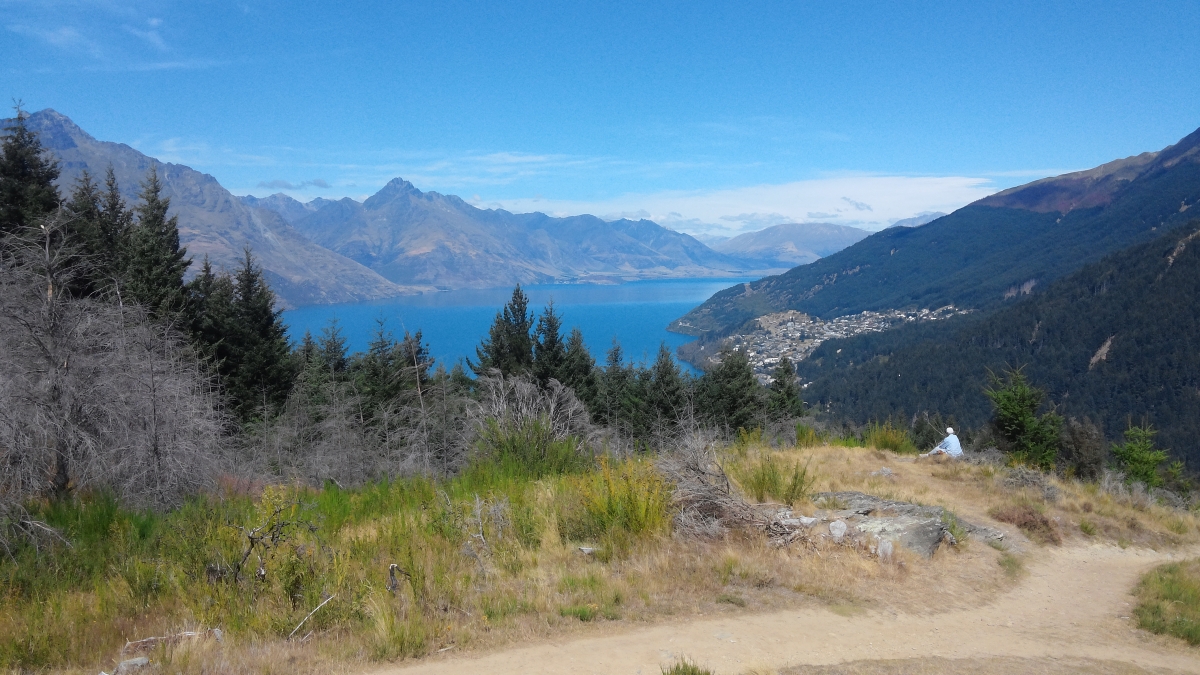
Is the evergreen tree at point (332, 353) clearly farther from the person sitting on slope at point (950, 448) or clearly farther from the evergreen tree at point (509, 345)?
the person sitting on slope at point (950, 448)

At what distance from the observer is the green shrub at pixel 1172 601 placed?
572 cm

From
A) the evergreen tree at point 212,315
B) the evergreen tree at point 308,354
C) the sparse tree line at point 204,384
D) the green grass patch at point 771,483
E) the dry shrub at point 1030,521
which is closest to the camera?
the sparse tree line at point 204,384

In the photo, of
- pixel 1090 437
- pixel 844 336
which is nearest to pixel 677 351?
pixel 844 336

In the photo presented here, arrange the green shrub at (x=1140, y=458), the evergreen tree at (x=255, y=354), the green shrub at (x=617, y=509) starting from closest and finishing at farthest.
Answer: the green shrub at (x=617, y=509) → the green shrub at (x=1140, y=458) → the evergreen tree at (x=255, y=354)

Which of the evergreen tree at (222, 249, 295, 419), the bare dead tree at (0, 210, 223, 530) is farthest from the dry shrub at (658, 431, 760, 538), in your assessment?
the evergreen tree at (222, 249, 295, 419)

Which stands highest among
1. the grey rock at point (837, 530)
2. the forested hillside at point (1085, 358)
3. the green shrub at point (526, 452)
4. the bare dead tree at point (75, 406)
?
the bare dead tree at point (75, 406)

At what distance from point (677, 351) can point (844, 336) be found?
60.1m

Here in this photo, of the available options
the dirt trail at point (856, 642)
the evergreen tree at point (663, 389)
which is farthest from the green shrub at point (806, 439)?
the evergreen tree at point (663, 389)

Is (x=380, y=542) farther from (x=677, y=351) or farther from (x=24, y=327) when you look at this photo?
(x=677, y=351)

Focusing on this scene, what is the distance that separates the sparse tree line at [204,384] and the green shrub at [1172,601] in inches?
220

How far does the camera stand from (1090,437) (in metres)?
27.1

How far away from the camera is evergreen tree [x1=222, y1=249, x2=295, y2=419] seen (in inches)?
1029

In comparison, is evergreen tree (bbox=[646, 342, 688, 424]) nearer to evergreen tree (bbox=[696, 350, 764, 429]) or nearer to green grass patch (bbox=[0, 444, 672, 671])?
evergreen tree (bbox=[696, 350, 764, 429])

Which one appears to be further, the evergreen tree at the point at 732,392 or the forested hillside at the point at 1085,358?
the forested hillside at the point at 1085,358
